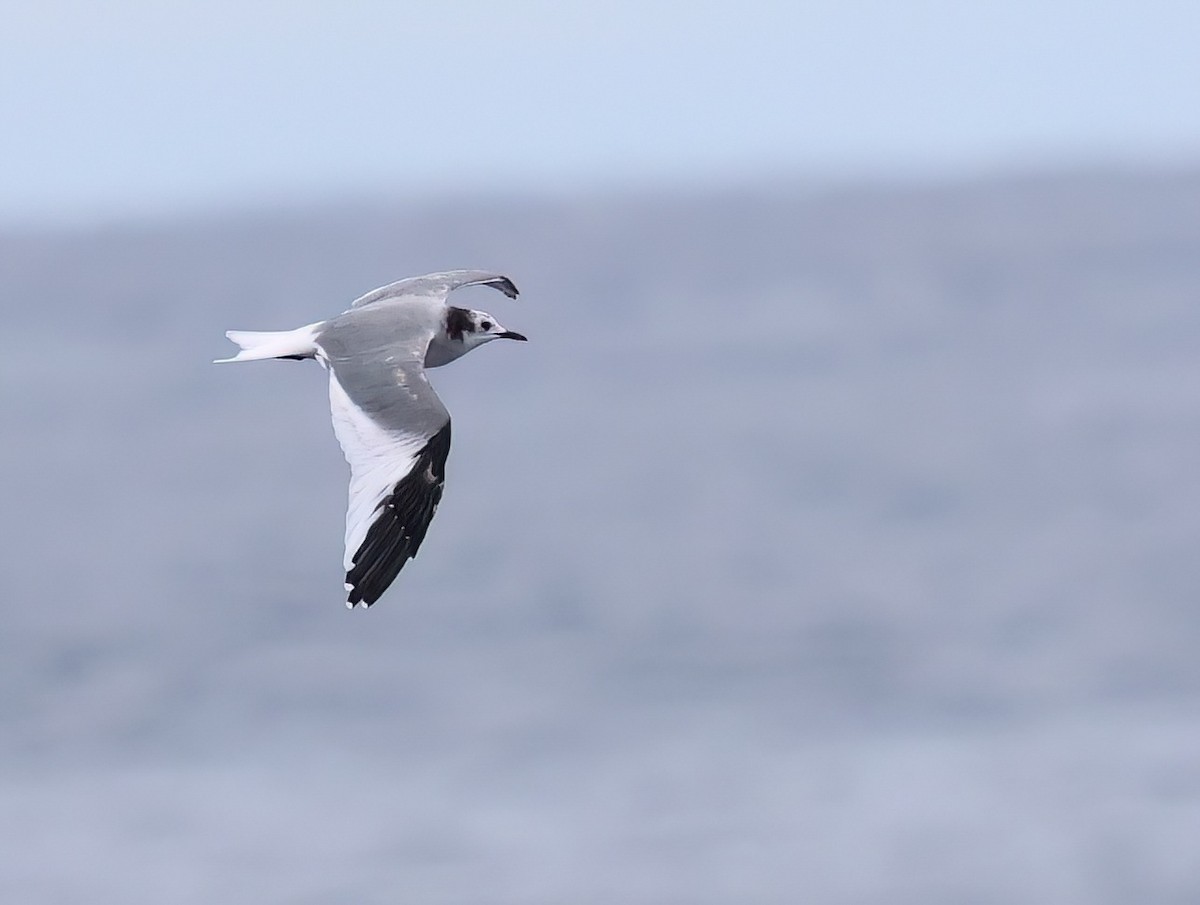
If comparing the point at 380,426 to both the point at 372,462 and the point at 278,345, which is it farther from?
the point at 278,345

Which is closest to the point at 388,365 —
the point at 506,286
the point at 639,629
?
the point at 506,286

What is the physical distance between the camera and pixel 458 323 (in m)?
7.59

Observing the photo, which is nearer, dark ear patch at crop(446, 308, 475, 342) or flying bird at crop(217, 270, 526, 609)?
flying bird at crop(217, 270, 526, 609)

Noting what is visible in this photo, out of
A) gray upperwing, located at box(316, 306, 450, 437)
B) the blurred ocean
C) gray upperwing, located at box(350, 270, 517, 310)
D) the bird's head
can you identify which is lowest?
gray upperwing, located at box(316, 306, 450, 437)

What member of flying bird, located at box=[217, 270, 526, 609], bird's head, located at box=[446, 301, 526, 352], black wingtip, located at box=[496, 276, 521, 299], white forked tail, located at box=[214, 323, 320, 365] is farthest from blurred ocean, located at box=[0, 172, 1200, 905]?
flying bird, located at box=[217, 270, 526, 609]

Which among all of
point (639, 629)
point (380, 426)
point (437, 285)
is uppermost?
point (639, 629)

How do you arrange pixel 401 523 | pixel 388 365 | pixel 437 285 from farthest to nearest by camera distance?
pixel 437 285 < pixel 388 365 < pixel 401 523

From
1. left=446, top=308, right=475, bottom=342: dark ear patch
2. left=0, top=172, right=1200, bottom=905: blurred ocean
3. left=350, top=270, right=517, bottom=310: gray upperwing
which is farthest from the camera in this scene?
left=0, top=172, right=1200, bottom=905: blurred ocean

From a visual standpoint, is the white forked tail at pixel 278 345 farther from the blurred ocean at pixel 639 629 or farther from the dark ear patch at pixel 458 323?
the blurred ocean at pixel 639 629

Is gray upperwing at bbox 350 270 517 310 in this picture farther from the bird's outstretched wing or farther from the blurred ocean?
the blurred ocean

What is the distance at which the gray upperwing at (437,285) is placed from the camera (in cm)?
777

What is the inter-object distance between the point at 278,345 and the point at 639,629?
1892 cm

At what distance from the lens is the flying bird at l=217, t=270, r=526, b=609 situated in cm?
665

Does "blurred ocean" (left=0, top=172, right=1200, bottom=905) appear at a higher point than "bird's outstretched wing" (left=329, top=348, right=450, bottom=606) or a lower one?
higher
